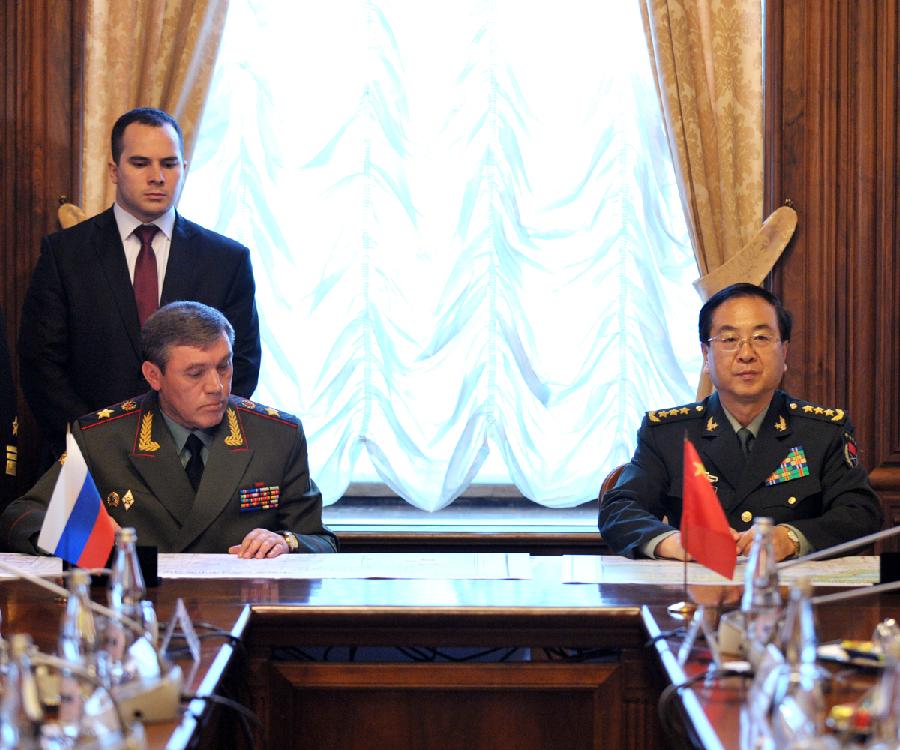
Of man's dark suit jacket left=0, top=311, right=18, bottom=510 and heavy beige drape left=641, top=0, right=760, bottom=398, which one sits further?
heavy beige drape left=641, top=0, right=760, bottom=398

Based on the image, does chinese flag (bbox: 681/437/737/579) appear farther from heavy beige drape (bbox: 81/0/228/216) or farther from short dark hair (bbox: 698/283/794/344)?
heavy beige drape (bbox: 81/0/228/216)

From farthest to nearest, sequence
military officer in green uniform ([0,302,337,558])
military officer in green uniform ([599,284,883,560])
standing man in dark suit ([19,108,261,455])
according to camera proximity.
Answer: standing man in dark suit ([19,108,261,455]) < military officer in green uniform ([599,284,883,560]) < military officer in green uniform ([0,302,337,558])

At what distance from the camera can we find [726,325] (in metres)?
3.54

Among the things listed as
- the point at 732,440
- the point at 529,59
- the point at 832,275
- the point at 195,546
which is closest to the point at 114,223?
the point at 195,546

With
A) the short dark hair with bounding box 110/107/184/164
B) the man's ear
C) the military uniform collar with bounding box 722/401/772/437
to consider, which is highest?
the short dark hair with bounding box 110/107/184/164

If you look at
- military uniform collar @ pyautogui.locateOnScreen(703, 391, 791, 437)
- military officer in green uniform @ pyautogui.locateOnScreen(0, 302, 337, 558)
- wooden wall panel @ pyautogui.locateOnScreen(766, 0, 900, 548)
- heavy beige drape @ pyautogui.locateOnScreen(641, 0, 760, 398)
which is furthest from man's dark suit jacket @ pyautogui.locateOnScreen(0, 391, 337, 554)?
wooden wall panel @ pyautogui.locateOnScreen(766, 0, 900, 548)

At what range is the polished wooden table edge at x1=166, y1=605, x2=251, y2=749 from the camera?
1838 mm

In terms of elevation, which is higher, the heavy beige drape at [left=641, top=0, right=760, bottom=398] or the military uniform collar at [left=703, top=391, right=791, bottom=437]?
the heavy beige drape at [left=641, top=0, right=760, bottom=398]

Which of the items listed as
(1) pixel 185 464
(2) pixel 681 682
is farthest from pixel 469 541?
(2) pixel 681 682

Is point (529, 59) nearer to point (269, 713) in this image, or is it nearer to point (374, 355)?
point (374, 355)

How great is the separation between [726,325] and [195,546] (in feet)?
4.67

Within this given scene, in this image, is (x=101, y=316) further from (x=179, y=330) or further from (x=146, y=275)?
(x=179, y=330)

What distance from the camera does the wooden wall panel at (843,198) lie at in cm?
473

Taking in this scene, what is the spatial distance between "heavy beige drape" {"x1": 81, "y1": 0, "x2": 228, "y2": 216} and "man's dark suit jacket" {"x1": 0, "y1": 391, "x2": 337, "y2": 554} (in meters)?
1.55
